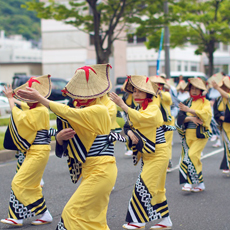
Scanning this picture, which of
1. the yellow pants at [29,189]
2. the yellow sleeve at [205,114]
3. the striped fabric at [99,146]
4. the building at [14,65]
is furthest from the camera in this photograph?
the building at [14,65]

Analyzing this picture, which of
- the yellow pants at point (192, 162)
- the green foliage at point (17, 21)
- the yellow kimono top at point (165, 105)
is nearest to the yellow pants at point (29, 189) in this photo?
the yellow pants at point (192, 162)

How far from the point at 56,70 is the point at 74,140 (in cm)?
3968

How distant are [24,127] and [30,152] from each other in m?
0.33

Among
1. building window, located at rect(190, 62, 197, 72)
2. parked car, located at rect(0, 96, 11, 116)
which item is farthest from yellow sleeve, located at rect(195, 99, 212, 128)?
building window, located at rect(190, 62, 197, 72)

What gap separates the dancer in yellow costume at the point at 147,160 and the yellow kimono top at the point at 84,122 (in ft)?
2.99

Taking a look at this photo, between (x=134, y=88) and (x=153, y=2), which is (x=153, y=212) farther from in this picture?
(x=153, y=2)

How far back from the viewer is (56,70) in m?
42.6

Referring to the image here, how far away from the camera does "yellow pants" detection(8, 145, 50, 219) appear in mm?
4848

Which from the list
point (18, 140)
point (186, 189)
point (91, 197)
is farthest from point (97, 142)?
point (186, 189)

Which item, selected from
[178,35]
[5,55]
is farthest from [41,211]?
[5,55]

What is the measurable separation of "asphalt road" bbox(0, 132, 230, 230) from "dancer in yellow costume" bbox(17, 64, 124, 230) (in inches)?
58.9

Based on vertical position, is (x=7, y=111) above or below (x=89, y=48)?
below

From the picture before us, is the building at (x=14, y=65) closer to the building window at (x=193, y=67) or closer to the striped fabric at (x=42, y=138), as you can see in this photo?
the building window at (x=193, y=67)

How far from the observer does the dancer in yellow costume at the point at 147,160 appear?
15.2 ft
